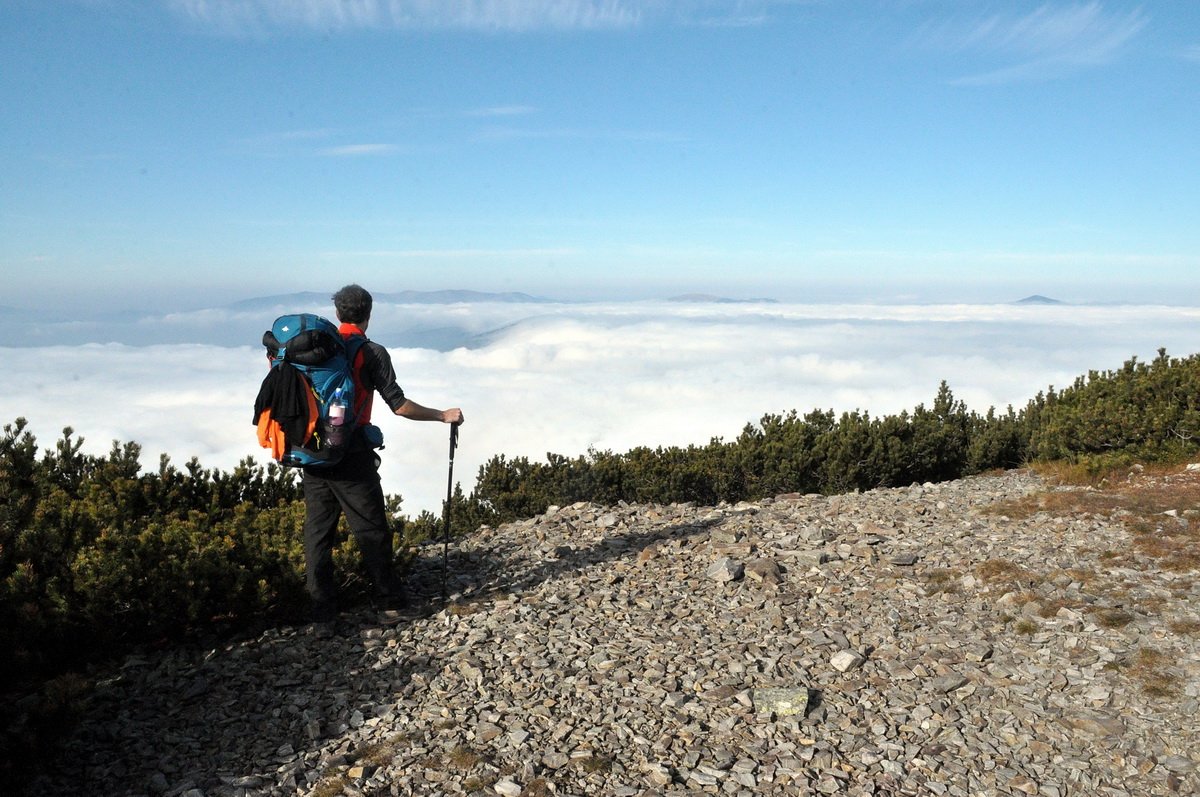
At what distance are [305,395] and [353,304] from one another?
751 millimetres

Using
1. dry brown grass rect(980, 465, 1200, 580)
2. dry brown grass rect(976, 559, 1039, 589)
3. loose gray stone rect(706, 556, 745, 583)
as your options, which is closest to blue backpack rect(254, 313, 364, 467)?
loose gray stone rect(706, 556, 745, 583)

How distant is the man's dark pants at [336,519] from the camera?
6.53m

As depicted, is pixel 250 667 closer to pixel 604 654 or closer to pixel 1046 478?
pixel 604 654

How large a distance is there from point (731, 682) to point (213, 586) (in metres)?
3.73

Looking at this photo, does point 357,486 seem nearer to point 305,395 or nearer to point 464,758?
point 305,395

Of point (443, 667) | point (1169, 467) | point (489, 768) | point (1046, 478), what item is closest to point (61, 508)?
point (443, 667)

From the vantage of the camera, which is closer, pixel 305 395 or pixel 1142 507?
pixel 305 395

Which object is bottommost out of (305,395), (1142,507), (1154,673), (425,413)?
(1154,673)

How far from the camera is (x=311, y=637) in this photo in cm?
677

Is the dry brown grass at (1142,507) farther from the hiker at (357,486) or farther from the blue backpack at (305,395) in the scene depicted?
the blue backpack at (305,395)

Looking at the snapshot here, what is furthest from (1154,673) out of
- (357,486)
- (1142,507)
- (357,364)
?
(357,364)

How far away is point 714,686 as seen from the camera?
18.8 feet

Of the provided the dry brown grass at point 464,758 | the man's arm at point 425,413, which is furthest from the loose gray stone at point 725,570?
the dry brown grass at point 464,758

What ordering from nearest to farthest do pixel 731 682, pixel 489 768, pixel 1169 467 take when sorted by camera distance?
pixel 489 768 < pixel 731 682 < pixel 1169 467
